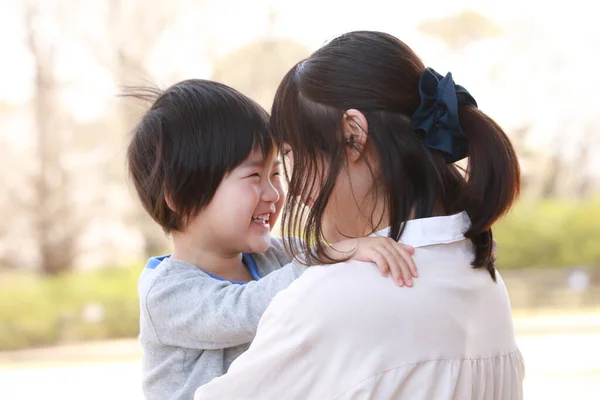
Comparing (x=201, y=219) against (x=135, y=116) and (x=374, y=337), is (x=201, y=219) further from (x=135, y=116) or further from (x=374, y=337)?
(x=135, y=116)

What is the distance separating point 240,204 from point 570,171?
20.6 feet

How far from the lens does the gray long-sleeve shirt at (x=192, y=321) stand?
141cm

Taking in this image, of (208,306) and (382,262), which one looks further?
(208,306)

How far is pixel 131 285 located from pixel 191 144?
17.1 feet

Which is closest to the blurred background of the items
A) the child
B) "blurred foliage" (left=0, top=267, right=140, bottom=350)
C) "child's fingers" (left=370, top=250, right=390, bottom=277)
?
"blurred foliage" (left=0, top=267, right=140, bottom=350)

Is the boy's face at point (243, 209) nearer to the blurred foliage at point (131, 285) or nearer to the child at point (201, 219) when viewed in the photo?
the child at point (201, 219)

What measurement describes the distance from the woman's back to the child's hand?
0.01 metres

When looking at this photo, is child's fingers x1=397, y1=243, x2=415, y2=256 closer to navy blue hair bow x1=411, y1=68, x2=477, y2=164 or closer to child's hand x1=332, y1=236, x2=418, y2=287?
child's hand x1=332, y1=236, x2=418, y2=287

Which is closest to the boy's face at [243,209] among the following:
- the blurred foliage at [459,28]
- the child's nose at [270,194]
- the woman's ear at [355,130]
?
the child's nose at [270,194]

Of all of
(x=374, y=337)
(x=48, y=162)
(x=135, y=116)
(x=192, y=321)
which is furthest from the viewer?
(x=48, y=162)

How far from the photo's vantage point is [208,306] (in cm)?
145

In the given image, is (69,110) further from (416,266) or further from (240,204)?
(416,266)

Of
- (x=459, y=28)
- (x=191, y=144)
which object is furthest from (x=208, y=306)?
(x=459, y=28)

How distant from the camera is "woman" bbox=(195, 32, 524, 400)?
1011 millimetres
